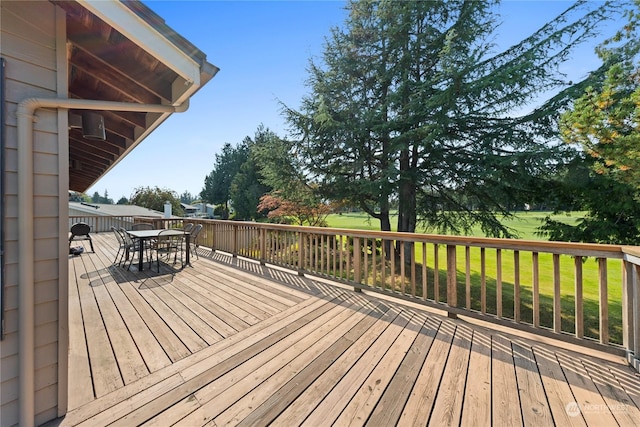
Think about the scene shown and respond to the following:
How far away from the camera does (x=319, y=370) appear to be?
6.33 ft

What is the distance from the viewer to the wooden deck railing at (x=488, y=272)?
2.10 metres

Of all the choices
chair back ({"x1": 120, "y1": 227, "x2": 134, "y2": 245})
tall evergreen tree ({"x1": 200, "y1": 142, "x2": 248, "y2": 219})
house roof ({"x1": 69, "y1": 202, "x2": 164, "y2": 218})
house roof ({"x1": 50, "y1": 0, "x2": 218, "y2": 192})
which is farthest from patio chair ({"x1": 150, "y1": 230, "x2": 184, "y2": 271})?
tall evergreen tree ({"x1": 200, "y1": 142, "x2": 248, "y2": 219})

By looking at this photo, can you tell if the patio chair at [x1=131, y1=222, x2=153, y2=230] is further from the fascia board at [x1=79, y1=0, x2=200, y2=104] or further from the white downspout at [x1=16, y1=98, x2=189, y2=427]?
the fascia board at [x1=79, y1=0, x2=200, y2=104]

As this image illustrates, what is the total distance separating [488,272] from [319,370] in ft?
33.1

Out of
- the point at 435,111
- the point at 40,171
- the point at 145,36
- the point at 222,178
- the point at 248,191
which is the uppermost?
the point at 222,178

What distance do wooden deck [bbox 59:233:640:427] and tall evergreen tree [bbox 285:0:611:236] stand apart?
437 cm

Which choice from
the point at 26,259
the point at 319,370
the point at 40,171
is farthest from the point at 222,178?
the point at 319,370

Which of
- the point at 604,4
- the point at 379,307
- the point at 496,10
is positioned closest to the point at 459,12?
the point at 496,10

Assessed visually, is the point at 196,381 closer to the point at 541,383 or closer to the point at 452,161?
the point at 541,383

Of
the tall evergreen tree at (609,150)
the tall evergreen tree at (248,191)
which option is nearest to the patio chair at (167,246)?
the tall evergreen tree at (609,150)

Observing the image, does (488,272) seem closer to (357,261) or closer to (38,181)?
(357,261)

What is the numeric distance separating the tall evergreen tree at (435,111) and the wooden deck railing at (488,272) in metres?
1.79

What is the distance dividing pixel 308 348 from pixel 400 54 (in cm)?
785

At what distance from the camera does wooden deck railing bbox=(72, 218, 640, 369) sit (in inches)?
82.7
